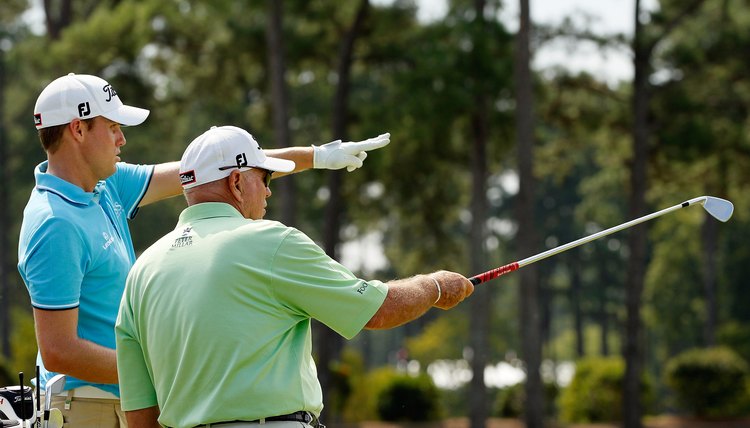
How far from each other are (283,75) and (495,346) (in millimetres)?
24755

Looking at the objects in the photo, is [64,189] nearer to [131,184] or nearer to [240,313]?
[131,184]

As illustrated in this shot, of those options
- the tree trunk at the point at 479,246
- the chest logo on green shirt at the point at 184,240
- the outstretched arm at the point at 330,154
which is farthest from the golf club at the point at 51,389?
the tree trunk at the point at 479,246

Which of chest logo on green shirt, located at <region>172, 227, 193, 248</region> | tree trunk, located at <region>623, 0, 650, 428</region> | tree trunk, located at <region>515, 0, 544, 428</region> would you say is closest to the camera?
chest logo on green shirt, located at <region>172, 227, 193, 248</region>

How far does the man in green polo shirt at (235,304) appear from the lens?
12.4 ft

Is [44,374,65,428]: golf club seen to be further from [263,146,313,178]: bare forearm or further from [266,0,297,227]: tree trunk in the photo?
[266,0,297,227]: tree trunk

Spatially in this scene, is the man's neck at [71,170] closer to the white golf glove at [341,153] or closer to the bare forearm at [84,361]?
the bare forearm at [84,361]

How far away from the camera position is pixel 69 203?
4402mm

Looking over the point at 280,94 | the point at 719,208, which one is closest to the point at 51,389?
the point at 719,208

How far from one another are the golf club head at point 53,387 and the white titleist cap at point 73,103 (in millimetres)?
903

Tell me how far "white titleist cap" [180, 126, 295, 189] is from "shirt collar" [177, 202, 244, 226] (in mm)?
77

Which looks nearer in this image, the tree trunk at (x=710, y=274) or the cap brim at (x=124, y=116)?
the cap brim at (x=124, y=116)

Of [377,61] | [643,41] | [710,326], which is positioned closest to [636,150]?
[643,41]

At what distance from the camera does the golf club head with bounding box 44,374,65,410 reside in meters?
4.24

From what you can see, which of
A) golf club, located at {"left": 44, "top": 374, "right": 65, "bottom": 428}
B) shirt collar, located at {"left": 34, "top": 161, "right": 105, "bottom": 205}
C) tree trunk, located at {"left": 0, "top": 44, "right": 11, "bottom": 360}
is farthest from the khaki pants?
tree trunk, located at {"left": 0, "top": 44, "right": 11, "bottom": 360}
